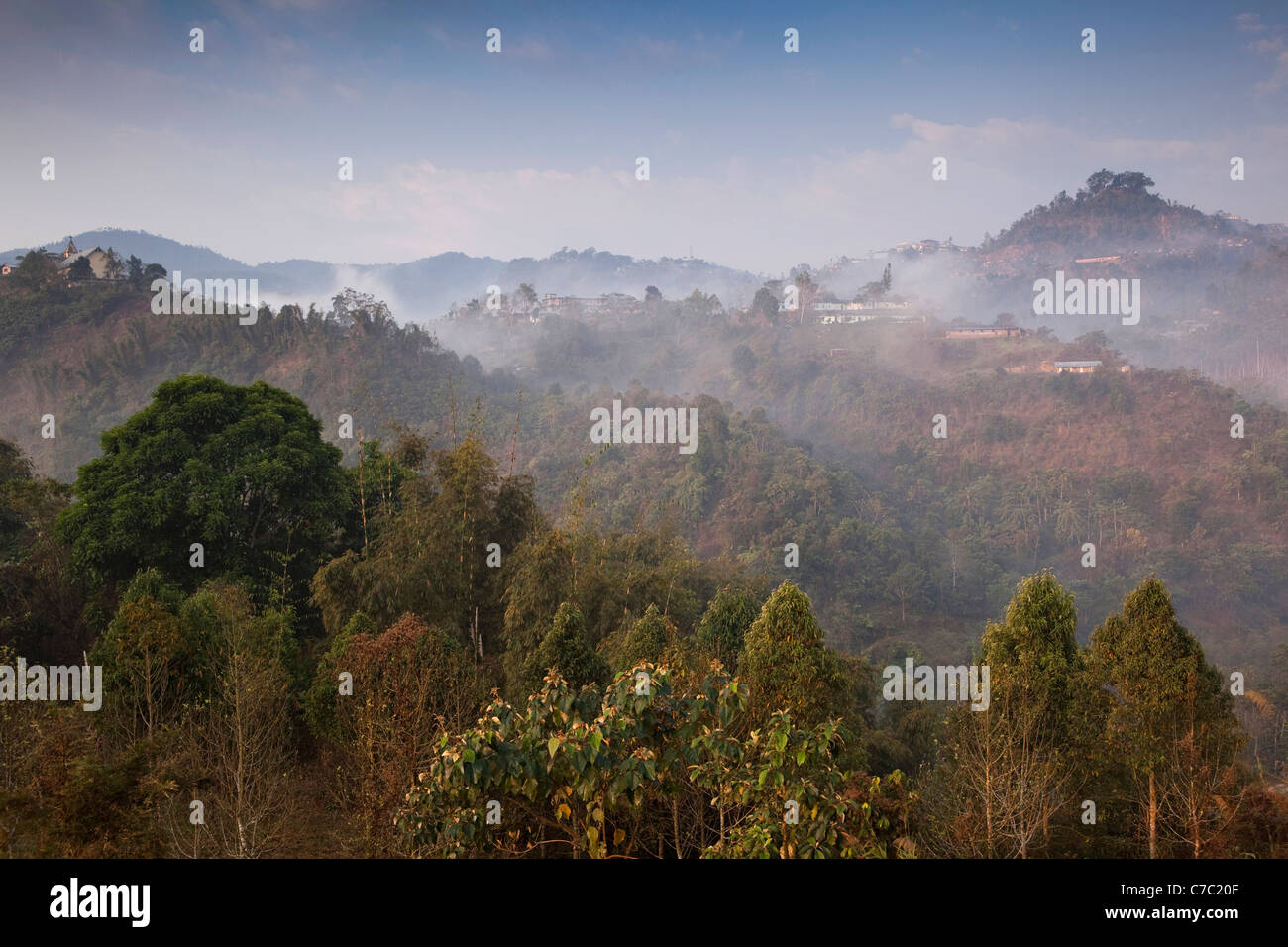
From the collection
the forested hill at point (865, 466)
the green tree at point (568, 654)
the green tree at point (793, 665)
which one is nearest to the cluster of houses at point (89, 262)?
the forested hill at point (865, 466)

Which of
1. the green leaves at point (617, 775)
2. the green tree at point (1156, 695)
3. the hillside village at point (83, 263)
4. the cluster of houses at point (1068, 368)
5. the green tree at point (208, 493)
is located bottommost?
the green tree at point (1156, 695)

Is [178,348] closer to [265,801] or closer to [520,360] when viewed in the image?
[520,360]

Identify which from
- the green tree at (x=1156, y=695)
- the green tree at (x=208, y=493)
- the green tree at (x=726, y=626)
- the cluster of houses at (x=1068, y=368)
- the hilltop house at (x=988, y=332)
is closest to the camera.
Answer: the green tree at (x=1156, y=695)

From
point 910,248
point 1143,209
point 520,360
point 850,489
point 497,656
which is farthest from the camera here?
point 910,248

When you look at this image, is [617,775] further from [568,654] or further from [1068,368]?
[1068,368]

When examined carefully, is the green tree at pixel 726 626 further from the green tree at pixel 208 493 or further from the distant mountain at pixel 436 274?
the distant mountain at pixel 436 274
